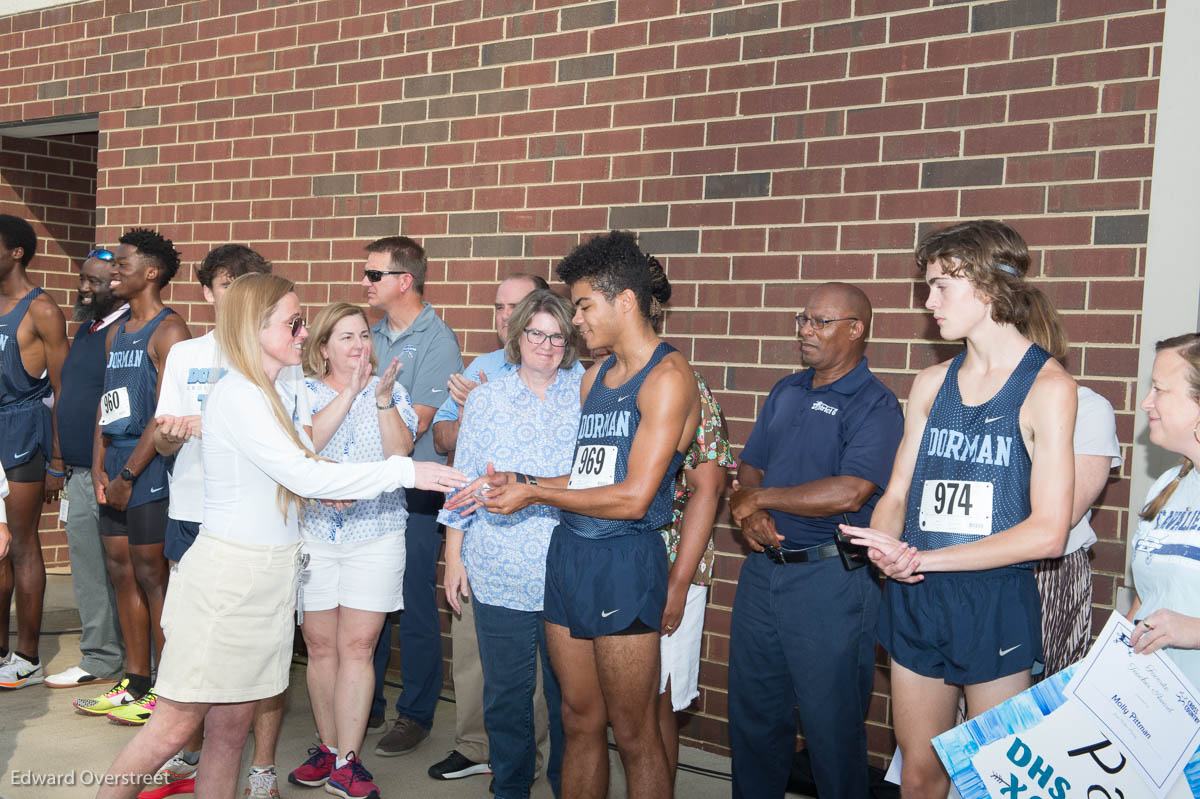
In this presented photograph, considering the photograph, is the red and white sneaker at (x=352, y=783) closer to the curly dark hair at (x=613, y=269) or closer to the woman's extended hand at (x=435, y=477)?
the woman's extended hand at (x=435, y=477)

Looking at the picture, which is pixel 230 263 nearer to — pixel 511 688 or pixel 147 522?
pixel 147 522

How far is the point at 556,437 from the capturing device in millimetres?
3916

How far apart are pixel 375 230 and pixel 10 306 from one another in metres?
1.91

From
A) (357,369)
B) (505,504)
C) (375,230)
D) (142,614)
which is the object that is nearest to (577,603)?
(505,504)

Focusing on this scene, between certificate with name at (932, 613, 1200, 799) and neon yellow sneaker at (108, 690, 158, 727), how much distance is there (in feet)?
12.1

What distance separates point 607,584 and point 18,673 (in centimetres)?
378

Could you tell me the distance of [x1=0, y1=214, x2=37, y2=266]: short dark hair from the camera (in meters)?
5.62

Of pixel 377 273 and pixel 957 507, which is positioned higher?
pixel 377 273

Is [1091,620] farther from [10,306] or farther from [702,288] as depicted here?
[10,306]

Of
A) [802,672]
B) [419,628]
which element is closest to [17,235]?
[419,628]

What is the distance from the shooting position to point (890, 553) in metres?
2.79

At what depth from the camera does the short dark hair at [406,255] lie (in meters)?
5.05

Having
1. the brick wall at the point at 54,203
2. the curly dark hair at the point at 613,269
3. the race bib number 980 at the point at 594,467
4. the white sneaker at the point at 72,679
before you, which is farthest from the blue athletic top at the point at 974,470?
the brick wall at the point at 54,203

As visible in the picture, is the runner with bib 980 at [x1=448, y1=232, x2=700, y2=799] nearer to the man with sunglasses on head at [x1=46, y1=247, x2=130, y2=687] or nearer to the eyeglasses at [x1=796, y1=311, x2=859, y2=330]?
the eyeglasses at [x1=796, y1=311, x2=859, y2=330]
